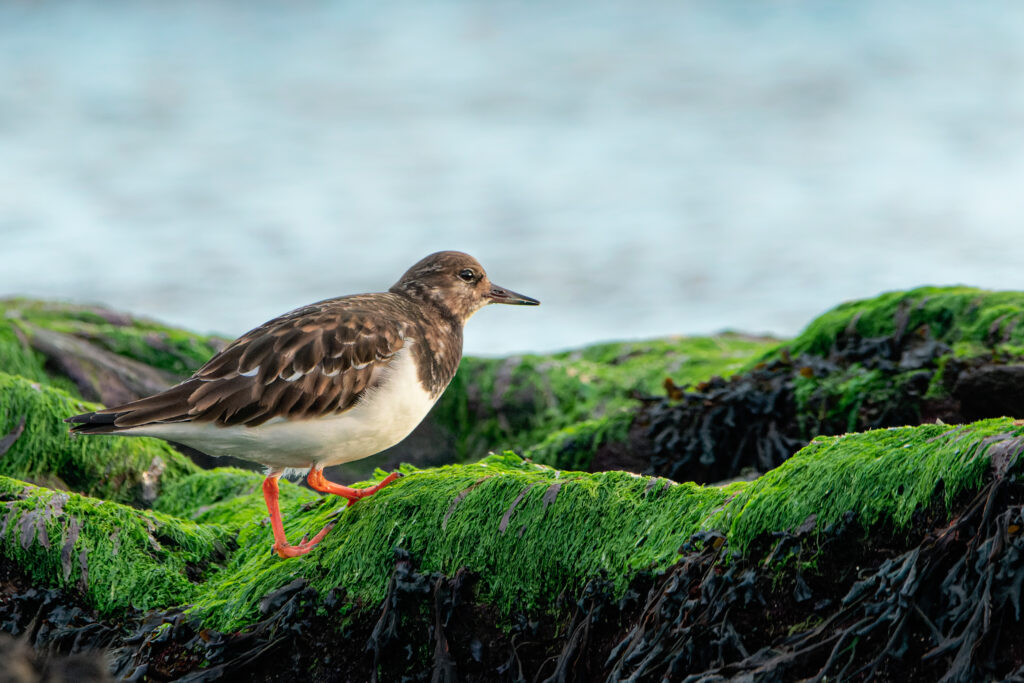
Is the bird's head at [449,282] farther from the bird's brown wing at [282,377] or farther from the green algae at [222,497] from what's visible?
the green algae at [222,497]

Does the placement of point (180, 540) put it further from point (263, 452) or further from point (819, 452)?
point (819, 452)

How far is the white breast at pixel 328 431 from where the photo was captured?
4770 mm

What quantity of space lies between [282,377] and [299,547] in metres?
0.83

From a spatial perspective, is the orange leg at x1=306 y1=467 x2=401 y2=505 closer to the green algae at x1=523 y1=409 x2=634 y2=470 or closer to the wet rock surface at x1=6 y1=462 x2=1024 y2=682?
the wet rock surface at x1=6 y1=462 x2=1024 y2=682

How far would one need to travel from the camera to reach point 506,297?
6.49 meters

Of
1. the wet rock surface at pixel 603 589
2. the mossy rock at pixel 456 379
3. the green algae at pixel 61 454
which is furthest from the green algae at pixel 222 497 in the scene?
the mossy rock at pixel 456 379

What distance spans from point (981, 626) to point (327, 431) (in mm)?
3007

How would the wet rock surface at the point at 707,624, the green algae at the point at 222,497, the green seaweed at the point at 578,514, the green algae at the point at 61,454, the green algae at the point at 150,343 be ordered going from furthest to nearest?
the green algae at the point at 150,343 < the green algae at the point at 61,454 < the green algae at the point at 222,497 < the green seaweed at the point at 578,514 < the wet rock surface at the point at 707,624

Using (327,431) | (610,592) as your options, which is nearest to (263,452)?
(327,431)

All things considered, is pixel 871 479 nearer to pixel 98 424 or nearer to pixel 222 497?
pixel 98 424

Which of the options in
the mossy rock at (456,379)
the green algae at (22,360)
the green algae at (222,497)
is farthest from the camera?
the mossy rock at (456,379)

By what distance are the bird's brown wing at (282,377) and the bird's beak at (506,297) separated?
1.40m

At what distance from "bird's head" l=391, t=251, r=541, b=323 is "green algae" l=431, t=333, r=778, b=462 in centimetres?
380

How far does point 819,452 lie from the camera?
3.79 meters
